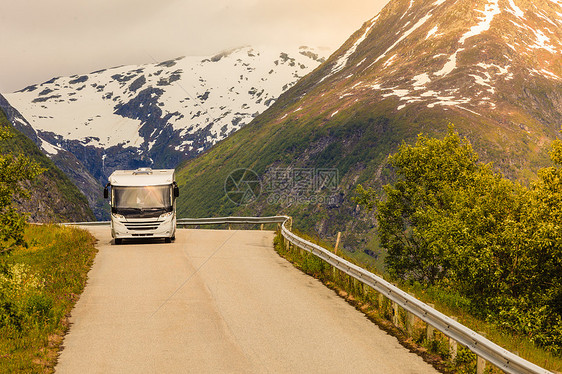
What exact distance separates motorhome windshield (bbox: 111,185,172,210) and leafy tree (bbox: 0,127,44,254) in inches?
474

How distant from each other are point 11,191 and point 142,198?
45.4 feet

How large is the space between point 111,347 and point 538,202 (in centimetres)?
1729

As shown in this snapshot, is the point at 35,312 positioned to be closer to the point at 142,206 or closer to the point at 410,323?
the point at 410,323

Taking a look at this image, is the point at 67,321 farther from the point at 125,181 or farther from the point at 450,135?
the point at 450,135

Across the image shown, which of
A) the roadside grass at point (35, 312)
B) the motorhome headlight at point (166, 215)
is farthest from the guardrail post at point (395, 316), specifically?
the motorhome headlight at point (166, 215)

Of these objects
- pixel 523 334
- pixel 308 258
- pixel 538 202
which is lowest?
pixel 523 334

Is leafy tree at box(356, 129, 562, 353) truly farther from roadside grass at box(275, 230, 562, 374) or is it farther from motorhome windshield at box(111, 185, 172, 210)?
motorhome windshield at box(111, 185, 172, 210)

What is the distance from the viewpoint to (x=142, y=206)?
26109 mm

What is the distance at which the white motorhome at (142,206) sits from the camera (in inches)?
1022

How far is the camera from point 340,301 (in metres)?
13.9

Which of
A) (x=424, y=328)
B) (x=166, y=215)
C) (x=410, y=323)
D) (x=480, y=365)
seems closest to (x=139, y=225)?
(x=166, y=215)

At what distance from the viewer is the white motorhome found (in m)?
26.0

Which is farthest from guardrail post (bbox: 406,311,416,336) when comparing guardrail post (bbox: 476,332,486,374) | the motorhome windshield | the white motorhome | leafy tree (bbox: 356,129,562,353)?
the motorhome windshield

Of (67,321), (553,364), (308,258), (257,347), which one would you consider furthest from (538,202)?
(67,321)
